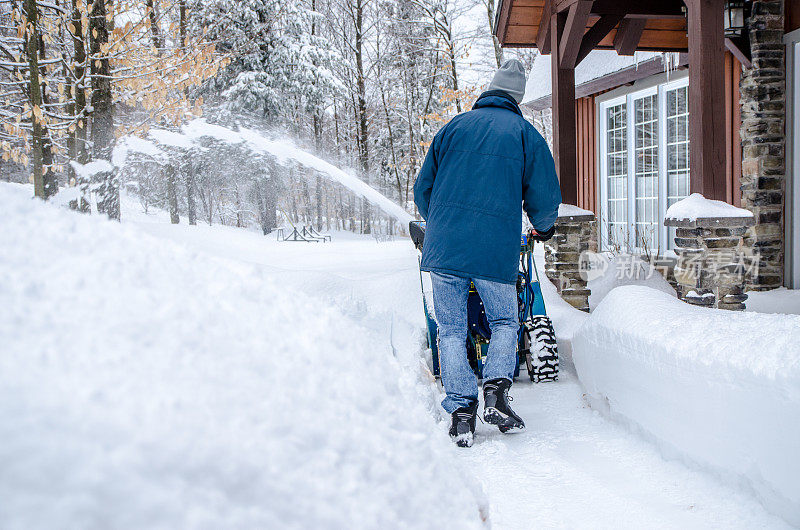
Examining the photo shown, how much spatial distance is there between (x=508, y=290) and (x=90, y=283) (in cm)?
273

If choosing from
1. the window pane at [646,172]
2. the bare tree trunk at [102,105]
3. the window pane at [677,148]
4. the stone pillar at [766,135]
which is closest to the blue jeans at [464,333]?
the bare tree trunk at [102,105]

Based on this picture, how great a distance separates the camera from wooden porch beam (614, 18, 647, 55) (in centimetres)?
699

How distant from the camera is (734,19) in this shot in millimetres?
6531

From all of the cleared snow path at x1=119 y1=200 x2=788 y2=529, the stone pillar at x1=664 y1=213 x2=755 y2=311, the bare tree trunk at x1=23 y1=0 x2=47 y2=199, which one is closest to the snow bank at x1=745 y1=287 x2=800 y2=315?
the stone pillar at x1=664 y1=213 x2=755 y2=311

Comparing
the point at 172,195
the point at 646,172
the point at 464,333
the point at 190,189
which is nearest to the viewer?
the point at 464,333

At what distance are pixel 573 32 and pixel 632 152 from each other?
156 inches

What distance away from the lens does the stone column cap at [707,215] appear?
183 inches

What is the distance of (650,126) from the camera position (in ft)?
29.8

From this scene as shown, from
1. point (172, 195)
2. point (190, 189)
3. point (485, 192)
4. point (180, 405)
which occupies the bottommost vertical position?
point (180, 405)

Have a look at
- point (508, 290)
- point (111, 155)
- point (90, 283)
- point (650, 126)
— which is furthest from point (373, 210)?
point (90, 283)

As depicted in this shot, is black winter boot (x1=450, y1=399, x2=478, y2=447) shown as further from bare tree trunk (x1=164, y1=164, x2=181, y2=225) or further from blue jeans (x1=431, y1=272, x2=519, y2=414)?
bare tree trunk (x1=164, y1=164, x2=181, y2=225)

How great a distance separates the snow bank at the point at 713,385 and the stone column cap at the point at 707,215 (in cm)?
143

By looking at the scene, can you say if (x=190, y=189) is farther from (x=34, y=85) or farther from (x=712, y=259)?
(x=712, y=259)

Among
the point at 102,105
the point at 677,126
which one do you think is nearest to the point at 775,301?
the point at 677,126
